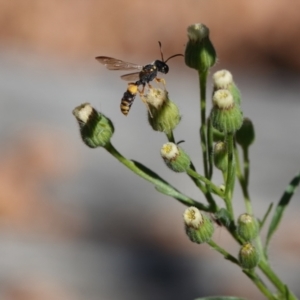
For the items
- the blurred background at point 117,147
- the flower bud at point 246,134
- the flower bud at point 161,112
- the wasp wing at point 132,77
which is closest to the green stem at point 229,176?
the flower bud at point 161,112

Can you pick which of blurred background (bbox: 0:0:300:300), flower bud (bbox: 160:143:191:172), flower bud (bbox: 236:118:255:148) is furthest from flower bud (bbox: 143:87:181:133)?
blurred background (bbox: 0:0:300:300)

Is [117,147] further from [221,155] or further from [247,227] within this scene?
[247,227]

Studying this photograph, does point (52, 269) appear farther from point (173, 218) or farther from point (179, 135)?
point (179, 135)

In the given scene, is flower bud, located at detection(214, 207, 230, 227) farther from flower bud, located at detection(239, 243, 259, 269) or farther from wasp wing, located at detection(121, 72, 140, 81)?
wasp wing, located at detection(121, 72, 140, 81)

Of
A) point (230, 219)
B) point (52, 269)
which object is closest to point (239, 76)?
point (52, 269)

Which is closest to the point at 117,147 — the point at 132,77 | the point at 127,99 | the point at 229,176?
the point at 132,77

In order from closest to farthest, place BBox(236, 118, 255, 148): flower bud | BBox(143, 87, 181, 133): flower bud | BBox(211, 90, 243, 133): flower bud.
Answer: BBox(211, 90, 243, 133): flower bud, BBox(143, 87, 181, 133): flower bud, BBox(236, 118, 255, 148): flower bud

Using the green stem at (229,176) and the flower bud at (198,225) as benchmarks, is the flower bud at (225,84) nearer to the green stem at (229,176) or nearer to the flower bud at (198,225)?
the green stem at (229,176)
